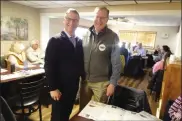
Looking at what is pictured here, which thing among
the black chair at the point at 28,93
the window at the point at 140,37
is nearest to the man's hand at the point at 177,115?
the black chair at the point at 28,93

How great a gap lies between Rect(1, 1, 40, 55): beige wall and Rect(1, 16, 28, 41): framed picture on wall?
10cm

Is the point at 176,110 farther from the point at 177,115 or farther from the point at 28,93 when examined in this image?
the point at 28,93

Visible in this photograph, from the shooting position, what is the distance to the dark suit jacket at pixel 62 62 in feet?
4.43

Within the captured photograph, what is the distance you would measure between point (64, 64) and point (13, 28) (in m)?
2.83

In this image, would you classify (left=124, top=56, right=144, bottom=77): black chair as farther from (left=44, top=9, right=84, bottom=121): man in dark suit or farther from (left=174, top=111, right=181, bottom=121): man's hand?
(left=174, top=111, right=181, bottom=121): man's hand

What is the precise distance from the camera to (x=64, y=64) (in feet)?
4.56

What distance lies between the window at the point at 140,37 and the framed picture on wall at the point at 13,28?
5.37 m

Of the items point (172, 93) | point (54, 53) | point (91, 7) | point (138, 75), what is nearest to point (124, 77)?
point (138, 75)

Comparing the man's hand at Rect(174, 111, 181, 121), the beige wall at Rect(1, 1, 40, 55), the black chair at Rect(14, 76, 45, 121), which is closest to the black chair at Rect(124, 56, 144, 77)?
the beige wall at Rect(1, 1, 40, 55)

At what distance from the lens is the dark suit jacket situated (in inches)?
53.2

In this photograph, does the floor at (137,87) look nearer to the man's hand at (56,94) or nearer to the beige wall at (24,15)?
the man's hand at (56,94)

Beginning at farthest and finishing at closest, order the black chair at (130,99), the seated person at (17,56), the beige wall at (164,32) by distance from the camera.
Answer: the beige wall at (164,32) → the seated person at (17,56) → the black chair at (130,99)

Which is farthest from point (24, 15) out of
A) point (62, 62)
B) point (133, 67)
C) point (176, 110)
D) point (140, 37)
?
point (140, 37)

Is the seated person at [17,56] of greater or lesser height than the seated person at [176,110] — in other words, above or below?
→ above
